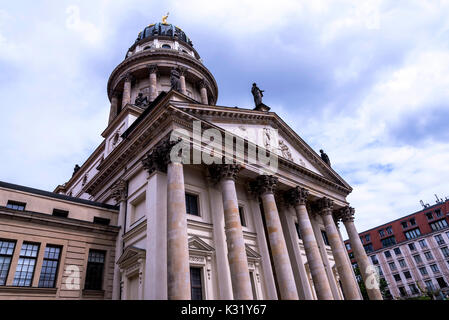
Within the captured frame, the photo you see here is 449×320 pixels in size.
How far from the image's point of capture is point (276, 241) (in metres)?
19.5

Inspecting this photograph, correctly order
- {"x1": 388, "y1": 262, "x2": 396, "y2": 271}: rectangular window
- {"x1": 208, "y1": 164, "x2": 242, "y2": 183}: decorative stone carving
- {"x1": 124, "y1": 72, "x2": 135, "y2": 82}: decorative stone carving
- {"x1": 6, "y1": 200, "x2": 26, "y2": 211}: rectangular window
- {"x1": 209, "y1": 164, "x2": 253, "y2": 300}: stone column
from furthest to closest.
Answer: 1. {"x1": 388, "y1": 262, "x2": 396, "y2": 271}: rectangular window
2. {"x1": 124, "y1": 72, "x2": 135, "y2": 82}: decorative stone carving
3. {"x1": 208, "y1": 164, "x2": 242, "y2": 183}: decorative stone carving
4. {"x1": 6, "y1": 200, "x2": 26, "y2": 211}: rectangular window
5. {"x1": 209, "y1": 164, "x2": 253, "y2": 300}: stone column

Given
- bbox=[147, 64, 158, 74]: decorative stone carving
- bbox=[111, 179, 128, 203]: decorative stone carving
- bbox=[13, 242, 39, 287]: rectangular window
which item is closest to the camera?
bbox=[13, 242, 39, 287]: rectangular window

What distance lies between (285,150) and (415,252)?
59.4 meters

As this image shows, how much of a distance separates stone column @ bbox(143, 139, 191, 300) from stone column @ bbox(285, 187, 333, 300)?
1095 cm

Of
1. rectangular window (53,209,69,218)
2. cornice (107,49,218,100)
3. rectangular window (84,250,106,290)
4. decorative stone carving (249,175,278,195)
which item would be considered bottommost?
rectangular window (84,250,106,290)

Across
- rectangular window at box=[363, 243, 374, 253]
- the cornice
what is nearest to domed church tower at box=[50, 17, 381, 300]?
the cornice

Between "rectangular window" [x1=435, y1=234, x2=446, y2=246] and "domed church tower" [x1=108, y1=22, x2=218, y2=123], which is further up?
"domed church tower" [x1=108, y1=22, x2=218, y2=123]

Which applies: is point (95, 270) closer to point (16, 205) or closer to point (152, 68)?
point (16, 205)

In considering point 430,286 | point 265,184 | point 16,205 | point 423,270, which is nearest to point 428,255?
point 423,270

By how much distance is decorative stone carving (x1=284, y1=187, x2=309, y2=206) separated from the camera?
78.5 feet

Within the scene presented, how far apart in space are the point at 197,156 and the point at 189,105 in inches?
132

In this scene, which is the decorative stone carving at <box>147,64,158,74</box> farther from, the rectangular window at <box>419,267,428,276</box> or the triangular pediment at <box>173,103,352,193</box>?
the rectangular window at <box>419,267,428,276</box>

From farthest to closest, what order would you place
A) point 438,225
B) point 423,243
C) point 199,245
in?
1. point 423,243
2. point 438,225
3. point 199,245

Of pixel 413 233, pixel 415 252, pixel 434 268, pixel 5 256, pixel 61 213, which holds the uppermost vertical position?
pixel 413 233
